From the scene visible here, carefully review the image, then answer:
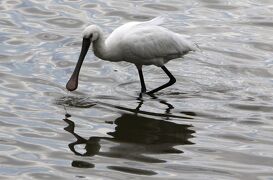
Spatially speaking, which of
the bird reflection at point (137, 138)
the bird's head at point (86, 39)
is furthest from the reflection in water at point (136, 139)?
the bird's head at point (86, 39)

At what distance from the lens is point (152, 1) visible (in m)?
18.2

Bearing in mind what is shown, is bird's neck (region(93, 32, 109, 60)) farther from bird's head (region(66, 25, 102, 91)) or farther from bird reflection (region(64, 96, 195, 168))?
bird reflection (region(64, 96, 195, 168))

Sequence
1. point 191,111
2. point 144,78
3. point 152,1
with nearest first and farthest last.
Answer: point 191,111 < point 144,78 < point 152,1

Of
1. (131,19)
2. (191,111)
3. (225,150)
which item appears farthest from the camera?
(131,19)

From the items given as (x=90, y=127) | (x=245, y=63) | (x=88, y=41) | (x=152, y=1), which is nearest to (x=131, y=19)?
(x=152, y=1)

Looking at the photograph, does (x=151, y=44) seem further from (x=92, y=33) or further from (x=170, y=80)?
(x=92, y=33)

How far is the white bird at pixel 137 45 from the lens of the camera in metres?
12.0

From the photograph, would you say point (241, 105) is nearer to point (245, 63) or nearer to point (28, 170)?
point (245, 63)

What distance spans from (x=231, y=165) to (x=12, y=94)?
12.6ft

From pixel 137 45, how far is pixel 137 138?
→ 203cm

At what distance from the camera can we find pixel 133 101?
1221 cm

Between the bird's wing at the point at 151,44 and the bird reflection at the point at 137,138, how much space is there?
95cm

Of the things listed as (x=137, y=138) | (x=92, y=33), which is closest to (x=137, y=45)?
(x=92, y=33)

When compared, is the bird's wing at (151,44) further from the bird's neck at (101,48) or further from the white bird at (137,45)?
the bird's neck at (101,48)
